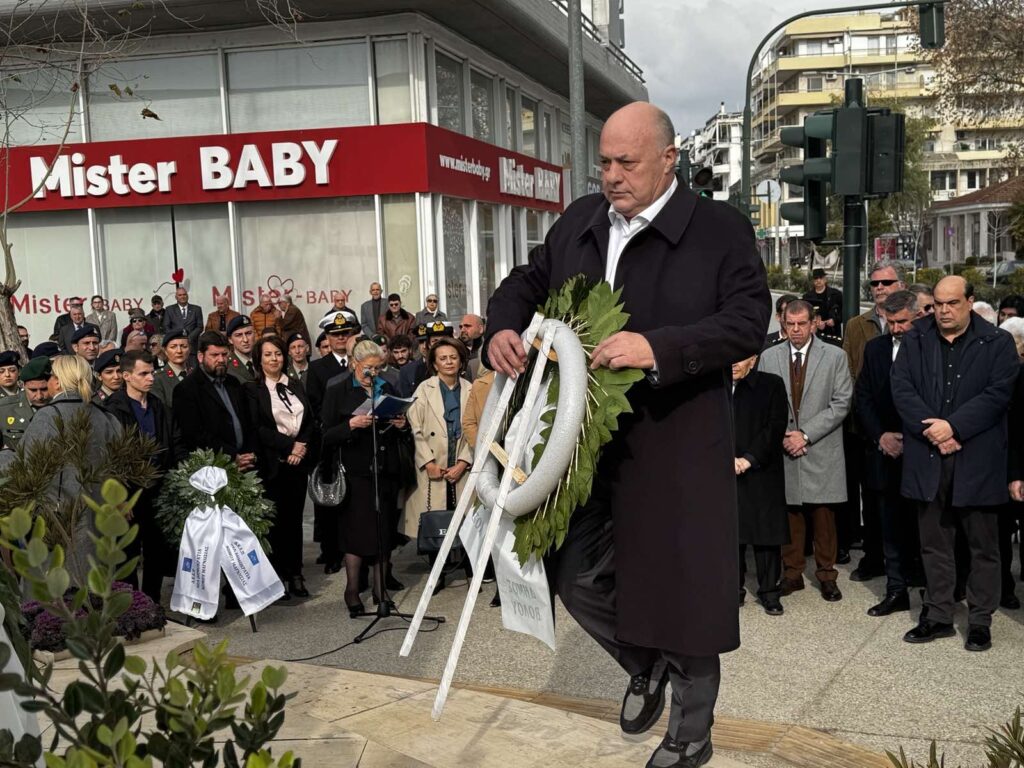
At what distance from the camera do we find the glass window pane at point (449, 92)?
22.1 m

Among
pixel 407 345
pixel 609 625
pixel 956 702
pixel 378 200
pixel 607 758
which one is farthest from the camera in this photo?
pixel 378 200

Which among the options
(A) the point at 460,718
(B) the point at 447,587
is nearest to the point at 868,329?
(B) the point at 447,587

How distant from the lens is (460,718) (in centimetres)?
492

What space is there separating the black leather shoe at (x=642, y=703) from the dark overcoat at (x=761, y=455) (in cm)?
370

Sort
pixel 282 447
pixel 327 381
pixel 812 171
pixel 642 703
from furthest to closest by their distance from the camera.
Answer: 1. pixel 812 171
2. pixel 327 381
3. pixel 282 447
4. pixel 642 703

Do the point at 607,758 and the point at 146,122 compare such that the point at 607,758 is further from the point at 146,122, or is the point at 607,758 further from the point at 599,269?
the point at 146,122

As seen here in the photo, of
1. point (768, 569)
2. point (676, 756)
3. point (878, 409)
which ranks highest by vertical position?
point (878, 409)

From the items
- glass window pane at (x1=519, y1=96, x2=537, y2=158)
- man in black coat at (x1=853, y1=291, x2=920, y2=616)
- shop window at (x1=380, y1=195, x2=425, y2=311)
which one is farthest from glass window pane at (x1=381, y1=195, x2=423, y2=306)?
man in black coat at (x1=853, y1=291, x2=920, y2=616)

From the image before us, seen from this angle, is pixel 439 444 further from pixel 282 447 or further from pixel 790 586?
pixel 790 586

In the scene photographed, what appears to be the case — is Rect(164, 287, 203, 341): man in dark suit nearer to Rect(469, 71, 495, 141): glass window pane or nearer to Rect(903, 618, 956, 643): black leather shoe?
Rect(469, 71, 495, 141): glass window pane

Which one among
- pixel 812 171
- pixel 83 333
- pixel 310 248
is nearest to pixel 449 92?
pixel 310 248

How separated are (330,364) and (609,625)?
20.0ft

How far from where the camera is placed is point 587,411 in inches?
145

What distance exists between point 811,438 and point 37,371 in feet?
17.3
